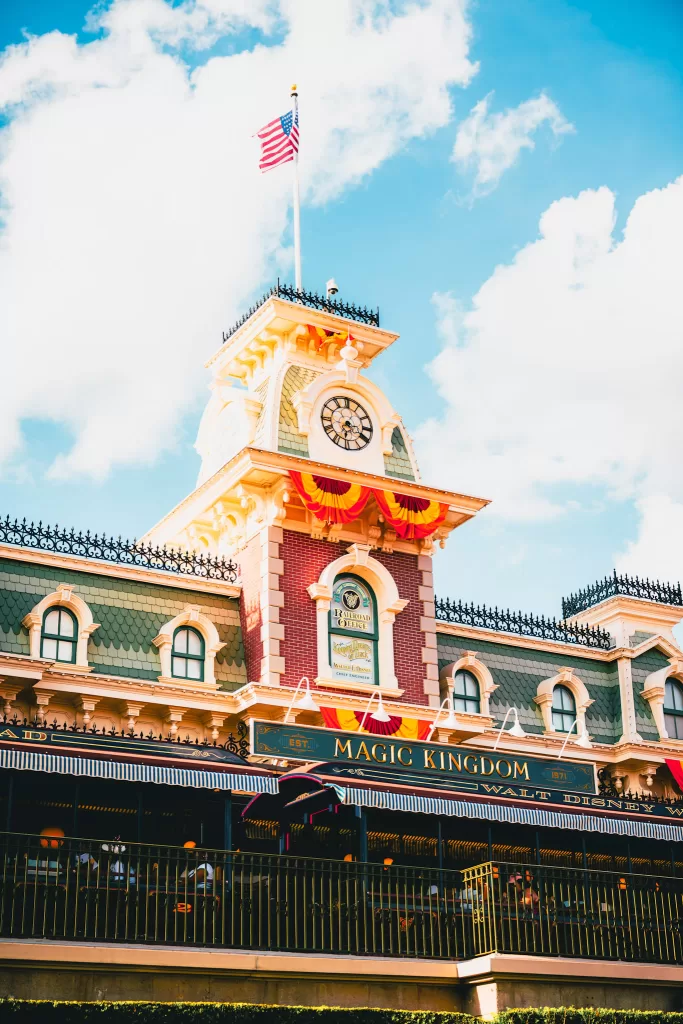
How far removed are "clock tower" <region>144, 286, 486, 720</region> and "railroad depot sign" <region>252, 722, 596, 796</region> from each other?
2.40m

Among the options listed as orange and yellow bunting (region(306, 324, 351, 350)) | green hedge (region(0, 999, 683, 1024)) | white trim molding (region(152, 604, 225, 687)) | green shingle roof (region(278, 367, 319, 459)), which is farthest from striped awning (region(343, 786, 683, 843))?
orange and yellow bunting (region(306, 324, 351, 350))

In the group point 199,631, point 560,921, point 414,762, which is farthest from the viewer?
point 199,631

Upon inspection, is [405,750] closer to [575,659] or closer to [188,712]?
[188,712]

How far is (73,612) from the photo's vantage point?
26.8 metres

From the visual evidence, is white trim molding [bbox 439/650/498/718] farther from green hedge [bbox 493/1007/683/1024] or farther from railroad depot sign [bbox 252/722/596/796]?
green hedge [bbox 493/1007/683/1024]

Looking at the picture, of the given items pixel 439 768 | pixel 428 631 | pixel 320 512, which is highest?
pixel 320 512

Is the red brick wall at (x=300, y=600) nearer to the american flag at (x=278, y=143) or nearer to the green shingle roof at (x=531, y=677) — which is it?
the green shingle roof at (x=531, y=677)

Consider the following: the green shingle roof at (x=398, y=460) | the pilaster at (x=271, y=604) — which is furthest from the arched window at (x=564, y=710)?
the pilaster at (x=271, y=604)

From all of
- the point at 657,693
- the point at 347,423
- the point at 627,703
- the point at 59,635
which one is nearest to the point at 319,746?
the point at 59,635

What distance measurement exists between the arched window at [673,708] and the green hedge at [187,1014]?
49.3 feet

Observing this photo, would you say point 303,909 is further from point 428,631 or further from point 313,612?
point 428,631

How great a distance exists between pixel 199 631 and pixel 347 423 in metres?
5.41

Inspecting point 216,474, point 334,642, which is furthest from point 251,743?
point 216,474

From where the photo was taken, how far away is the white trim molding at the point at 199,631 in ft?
89.6
